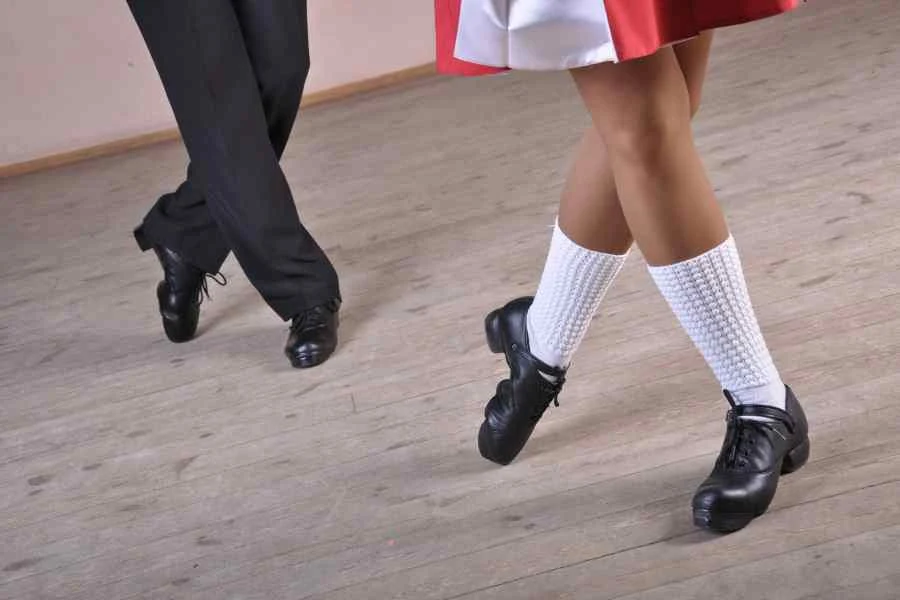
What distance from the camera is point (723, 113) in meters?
3.00

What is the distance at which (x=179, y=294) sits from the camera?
221 centimetres

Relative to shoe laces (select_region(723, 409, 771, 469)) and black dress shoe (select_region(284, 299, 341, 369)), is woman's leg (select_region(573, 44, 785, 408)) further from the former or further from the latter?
black dress shoe (select_region(284, 299, 341, 369))

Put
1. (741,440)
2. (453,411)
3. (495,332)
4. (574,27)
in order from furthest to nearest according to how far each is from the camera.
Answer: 1. (453,411)
2. (495,332)
3. (741,440)
4. (574,27)

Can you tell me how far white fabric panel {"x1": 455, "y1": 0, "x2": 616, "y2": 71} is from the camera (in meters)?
1.08

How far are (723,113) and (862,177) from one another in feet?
2.46

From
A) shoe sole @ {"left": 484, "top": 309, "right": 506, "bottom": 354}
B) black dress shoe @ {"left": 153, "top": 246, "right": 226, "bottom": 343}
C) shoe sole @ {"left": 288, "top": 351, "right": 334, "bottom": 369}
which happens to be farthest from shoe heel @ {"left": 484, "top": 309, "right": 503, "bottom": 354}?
black dress shoe @ {"left": 153, "top": 246, "right": 226, "bottom": 343}

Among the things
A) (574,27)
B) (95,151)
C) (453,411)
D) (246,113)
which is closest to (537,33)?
(574,27)

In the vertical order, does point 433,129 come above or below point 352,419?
below

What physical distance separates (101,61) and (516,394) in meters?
3.14

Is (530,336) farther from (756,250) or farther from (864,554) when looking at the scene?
(756,250)

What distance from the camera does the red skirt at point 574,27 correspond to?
107cm

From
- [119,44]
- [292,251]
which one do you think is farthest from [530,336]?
[119,44]

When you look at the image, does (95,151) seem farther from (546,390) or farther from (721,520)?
(721,520)

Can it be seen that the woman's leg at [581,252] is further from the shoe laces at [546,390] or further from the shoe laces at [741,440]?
the shoe laces at [741,440]
